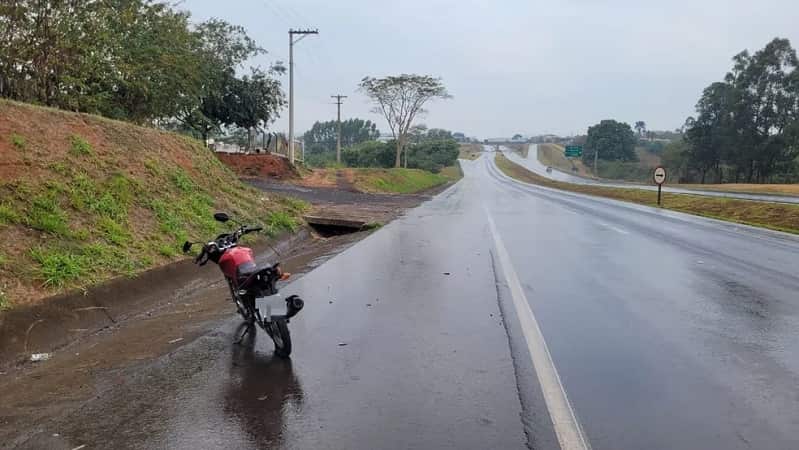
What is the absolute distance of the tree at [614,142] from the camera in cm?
12681

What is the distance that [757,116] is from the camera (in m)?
69.4

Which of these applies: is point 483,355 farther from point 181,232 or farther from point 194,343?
point 181,232

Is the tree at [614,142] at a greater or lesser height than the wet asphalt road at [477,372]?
greater

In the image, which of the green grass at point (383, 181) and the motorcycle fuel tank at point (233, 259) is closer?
the motorcycle fuel tank at point (233, 259)

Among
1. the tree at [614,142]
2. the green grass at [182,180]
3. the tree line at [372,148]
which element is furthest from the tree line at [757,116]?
the green grass at [182,180]

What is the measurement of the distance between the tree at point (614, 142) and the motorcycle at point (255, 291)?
12712 cm

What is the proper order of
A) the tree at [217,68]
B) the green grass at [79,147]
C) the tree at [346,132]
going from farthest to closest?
1. the tree at [346,132]
2. the tree at [217,68]
3. the green grass at [79,147]

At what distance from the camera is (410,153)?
11031 centimetres

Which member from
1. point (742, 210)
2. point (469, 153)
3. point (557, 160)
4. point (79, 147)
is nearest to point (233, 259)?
point (79, 147)

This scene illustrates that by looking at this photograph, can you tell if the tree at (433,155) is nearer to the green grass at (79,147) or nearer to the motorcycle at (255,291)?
the green grass at (79,147)

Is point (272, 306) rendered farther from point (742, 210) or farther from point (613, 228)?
point (742, 210)

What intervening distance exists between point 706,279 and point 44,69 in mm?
13658

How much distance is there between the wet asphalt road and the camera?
154 inches

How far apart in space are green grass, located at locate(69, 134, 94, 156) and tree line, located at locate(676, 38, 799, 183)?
7229cm
